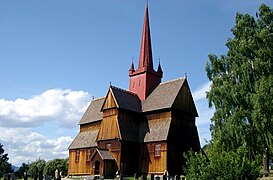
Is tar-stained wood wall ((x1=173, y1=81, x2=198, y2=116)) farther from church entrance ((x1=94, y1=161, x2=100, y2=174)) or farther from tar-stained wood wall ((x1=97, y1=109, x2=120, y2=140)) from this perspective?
church entrance ((x1=94, y1=161, x2=100, y2=174))

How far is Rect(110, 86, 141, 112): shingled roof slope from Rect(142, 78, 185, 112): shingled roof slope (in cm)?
101

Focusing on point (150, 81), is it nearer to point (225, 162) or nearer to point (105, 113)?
point (105, 113)

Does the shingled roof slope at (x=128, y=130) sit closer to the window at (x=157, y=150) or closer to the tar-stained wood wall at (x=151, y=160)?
the tar-stained wood wall at (x=151, y=160)

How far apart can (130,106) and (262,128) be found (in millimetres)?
18532

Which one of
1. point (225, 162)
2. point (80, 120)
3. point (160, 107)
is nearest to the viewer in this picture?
point (225, 162)

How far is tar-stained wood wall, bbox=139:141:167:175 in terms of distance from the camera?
40625 mm

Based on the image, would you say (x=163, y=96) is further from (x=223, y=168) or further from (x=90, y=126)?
(x=223, y=168)

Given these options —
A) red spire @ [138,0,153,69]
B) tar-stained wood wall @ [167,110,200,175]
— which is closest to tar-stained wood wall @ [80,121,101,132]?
red spire @ [138,0,153,69]

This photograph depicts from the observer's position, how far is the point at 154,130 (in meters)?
42.9

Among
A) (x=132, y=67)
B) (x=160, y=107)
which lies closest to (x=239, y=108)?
(x=160, y=107)

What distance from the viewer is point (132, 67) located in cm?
5159

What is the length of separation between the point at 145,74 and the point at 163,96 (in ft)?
17.5

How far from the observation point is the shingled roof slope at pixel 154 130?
41394 mm

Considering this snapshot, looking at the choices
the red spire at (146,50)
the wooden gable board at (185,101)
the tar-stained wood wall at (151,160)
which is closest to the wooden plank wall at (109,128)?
the tar-stained wood wall at (151,160)
